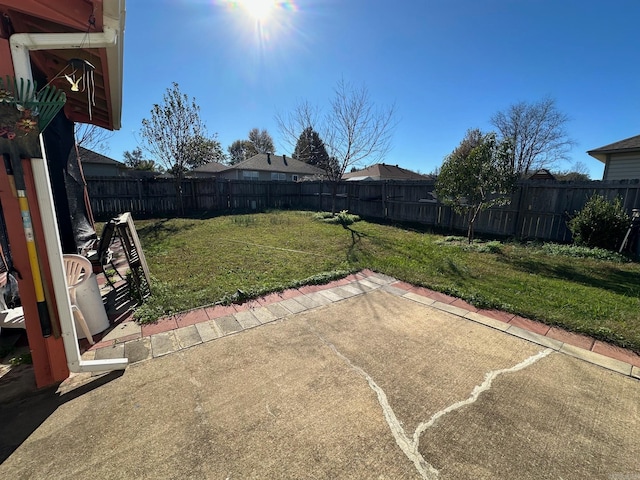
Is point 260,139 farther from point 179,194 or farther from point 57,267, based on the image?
point 57,267

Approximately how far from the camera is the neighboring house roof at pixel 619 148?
902 centimetres

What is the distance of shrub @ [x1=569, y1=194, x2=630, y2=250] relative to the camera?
19.8 ft

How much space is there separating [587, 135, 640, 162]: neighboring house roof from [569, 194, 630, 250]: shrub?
4591mm

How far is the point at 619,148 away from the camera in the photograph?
9.30 m

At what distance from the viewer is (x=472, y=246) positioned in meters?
6.80

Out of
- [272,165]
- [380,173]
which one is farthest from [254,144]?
[380,173]

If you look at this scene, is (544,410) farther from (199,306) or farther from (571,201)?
(571,201)

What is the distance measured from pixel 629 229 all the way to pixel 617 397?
20.1 feet

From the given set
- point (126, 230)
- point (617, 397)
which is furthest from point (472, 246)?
point (126, 230)

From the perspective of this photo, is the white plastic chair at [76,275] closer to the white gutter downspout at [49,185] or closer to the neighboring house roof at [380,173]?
the white gutter downspout at [49,185]

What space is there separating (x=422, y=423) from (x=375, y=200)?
36.0ft

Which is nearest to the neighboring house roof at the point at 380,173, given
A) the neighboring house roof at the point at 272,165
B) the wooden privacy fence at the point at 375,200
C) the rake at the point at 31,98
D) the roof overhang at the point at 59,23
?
the neighboring house roof at the point at 272,165

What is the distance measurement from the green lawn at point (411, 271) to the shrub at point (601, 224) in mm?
889

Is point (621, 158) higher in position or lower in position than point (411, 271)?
higher
